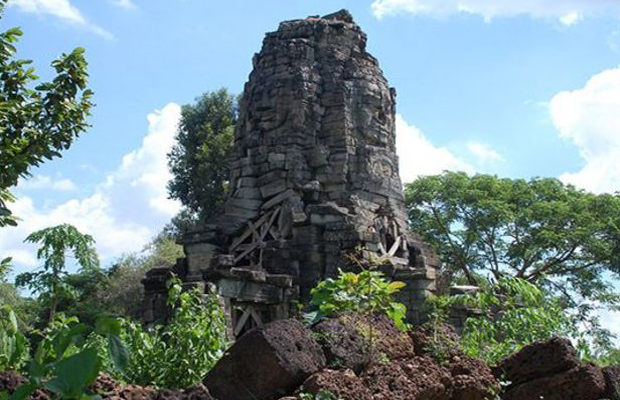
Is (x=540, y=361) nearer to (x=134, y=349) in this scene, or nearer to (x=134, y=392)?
(x=134, y=349)

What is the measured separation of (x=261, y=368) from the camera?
12.8ft

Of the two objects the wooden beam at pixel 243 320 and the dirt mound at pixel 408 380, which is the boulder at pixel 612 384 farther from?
the wooden beam at pixel 243 320

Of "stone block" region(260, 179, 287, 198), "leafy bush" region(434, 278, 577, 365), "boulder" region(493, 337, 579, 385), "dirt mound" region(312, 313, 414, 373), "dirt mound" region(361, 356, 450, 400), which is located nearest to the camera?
"dirt mound" region(361, 356, 450, 400)

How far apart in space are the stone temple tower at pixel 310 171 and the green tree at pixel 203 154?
11.0 metres

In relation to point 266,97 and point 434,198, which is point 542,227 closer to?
point 434,198

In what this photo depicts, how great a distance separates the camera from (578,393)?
473 cm

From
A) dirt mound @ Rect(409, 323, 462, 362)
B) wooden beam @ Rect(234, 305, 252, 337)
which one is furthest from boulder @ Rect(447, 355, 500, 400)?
wooden beam @ Rect(234, 305, 252, 337)

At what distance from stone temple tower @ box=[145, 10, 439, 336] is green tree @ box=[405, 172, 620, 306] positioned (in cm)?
938

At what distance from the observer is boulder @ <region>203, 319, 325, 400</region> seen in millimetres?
3889

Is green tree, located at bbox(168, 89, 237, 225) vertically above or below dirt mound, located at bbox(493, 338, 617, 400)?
above

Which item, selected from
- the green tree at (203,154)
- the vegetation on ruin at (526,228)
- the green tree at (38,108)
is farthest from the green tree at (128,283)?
the green tree at (38,108)

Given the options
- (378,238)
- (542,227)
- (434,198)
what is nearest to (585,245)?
(542,227)

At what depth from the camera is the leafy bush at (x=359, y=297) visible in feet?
16.6

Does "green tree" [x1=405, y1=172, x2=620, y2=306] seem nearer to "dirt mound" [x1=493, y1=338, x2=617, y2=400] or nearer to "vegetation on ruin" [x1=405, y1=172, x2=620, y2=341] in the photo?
"vegetation on ruin" [x1=405, y1=172, x2=620, y2=341]
